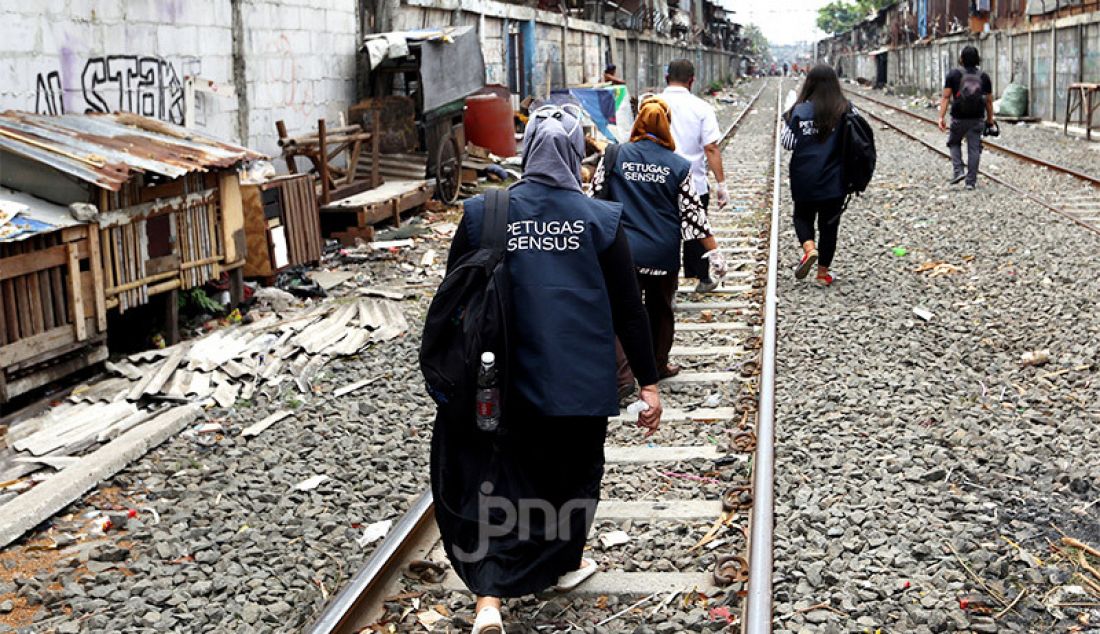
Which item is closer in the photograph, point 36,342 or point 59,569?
point 59,569

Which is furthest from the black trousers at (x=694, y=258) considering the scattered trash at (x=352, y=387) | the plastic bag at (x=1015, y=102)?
the plastic bag at (x=1015, y=102)

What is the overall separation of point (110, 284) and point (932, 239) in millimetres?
8564

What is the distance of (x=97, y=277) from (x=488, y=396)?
4.86 m

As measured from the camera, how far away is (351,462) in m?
6.20

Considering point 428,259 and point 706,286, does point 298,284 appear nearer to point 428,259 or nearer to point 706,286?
point 428,259

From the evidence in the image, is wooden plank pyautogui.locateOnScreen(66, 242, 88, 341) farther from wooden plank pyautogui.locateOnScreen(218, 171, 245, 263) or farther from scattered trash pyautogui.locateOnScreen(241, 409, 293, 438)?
wooden plank pyautogui.locateOnScreen(218, 171, 245, 263)

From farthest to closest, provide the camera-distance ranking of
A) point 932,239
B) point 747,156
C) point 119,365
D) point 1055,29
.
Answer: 1. point 1055,29
2. point 747,156
3. point 932,239
4. point 119,365

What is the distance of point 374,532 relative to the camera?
5.14m

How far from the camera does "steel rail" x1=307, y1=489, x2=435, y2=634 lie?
406 centimetres

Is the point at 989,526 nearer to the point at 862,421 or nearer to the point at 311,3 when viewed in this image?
the point at 862,421

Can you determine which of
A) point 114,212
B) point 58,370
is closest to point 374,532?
point 58,370

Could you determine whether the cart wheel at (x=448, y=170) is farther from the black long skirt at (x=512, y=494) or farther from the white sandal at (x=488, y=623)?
the white sandal at (x=488, y=623)

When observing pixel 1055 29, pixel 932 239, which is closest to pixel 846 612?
pixel 932 239

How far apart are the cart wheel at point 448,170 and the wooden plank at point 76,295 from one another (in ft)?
27.9
